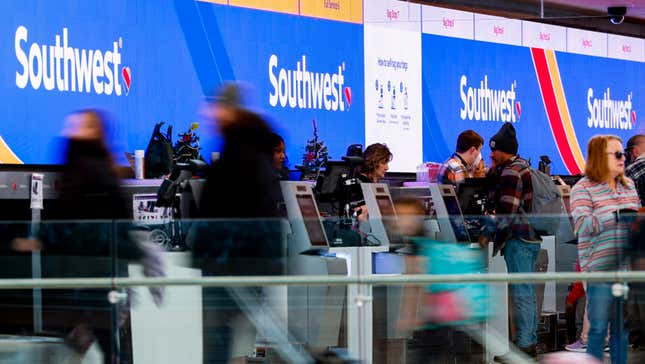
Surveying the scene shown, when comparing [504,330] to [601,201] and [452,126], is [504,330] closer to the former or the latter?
[601,201]

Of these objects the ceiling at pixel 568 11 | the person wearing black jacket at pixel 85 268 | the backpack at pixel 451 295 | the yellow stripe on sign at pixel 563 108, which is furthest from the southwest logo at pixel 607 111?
the person wearing black jacket at pixel 85 268

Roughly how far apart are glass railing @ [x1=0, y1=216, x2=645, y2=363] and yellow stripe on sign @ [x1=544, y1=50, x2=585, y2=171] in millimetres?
11559

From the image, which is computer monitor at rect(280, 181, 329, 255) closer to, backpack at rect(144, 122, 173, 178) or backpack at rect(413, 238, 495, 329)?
backpack at rect(413, 238, 495, 329)

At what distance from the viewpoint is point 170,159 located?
35.4ft

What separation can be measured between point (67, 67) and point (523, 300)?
231 inches

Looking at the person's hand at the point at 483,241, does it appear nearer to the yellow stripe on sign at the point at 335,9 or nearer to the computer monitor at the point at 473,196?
the computer monitor at the point at 473,196

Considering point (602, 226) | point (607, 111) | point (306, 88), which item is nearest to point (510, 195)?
point (602, 226)

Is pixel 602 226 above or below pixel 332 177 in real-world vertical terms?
below

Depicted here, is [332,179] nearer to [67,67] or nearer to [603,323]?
[67,67]

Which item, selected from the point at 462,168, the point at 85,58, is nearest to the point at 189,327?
the point at 462,168

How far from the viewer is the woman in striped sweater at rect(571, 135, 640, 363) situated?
16.8 feet

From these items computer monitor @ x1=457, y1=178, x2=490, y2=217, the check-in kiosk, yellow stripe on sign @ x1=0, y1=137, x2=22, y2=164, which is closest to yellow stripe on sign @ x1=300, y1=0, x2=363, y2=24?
yellow stripe on sign @ x1=0, y1=137, x2=22, y2=164

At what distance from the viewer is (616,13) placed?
15.4 metres

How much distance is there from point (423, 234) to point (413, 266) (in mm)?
312
